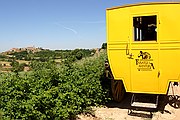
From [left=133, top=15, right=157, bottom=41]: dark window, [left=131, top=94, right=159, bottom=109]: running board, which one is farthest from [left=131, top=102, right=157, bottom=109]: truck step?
[left=133, top=15, right=157, bottom=41]: dark window

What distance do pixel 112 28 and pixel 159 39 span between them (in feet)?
4.53

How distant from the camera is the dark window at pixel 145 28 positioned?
7.93 m

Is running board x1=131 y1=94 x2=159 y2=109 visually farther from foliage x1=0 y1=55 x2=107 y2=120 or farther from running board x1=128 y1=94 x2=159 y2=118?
foliage x1=0 y1=55 x2=107 y2=120

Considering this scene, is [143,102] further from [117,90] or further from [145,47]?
[145,47]

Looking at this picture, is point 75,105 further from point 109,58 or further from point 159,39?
point 159,39

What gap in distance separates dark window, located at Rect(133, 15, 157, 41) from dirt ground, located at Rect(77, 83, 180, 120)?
7.19 feet

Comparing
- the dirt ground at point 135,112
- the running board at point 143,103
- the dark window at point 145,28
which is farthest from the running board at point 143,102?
the dark window at point 145,28

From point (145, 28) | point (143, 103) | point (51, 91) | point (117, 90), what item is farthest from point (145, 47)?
point (51, 91)

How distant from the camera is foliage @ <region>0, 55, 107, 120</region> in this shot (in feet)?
18.5

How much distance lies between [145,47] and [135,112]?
197cm

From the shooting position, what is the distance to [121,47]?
25.7ft

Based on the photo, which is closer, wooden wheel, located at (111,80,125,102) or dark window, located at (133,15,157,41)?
dark window, located at (133,15,157,41)

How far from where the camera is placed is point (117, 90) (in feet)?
30.0

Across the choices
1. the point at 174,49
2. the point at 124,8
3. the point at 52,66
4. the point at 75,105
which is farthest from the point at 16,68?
the point at 174,49
